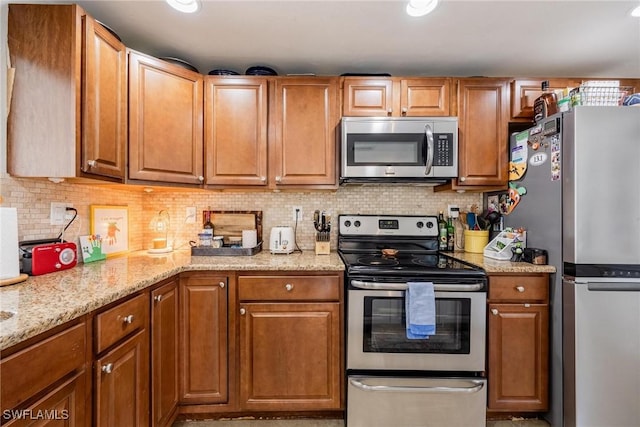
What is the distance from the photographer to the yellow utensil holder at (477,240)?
2.18 metres

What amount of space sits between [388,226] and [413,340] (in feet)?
→ 2.97

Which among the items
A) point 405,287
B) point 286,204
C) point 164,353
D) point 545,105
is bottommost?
point 164,353

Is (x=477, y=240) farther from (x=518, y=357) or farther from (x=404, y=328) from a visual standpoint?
(x=404, y=328)

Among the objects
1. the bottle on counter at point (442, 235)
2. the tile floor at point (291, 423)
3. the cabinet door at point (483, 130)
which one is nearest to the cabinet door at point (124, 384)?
the tile floor at point (291, 423)

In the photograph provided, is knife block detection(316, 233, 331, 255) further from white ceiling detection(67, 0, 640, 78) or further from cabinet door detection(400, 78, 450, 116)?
white ceiling detection(67, 0, 640, 78)

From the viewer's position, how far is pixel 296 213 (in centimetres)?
233

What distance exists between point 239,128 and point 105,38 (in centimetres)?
81

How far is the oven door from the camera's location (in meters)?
1.61

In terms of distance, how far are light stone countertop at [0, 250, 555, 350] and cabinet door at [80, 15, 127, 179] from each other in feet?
1.72

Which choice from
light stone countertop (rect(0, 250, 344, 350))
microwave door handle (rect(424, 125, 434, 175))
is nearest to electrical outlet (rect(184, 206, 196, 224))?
light stone countertop (rect(0, 250, 344, 350))

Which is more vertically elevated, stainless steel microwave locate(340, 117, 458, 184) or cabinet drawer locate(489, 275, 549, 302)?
stainless steel microwave locate(340, 117, 458, 184)

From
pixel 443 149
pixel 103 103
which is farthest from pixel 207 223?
pixel 443 149

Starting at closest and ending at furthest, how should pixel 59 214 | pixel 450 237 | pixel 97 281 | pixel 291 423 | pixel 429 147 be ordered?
pixel 97 281, pixel 59 214, pixel 291 423, pixel 429 147, pixel 450 237

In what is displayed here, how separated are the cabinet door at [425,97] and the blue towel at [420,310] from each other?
119cm
